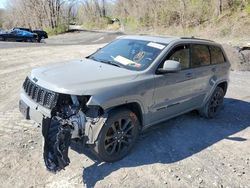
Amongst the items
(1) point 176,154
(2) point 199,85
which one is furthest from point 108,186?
(2) point 199,85

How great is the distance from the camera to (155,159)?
4.54 m

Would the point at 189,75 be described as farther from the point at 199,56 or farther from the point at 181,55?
the point at 199,56

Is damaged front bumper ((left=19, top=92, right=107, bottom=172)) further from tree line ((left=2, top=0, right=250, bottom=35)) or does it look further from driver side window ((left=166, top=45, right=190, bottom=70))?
tree line ((left=2, top=0, right=250, bottom=35))

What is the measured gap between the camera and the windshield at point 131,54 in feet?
15.6

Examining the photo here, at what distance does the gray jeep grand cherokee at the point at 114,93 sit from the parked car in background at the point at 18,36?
2794 cm

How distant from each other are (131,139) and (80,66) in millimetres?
1397

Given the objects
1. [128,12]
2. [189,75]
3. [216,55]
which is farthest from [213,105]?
[128,12]

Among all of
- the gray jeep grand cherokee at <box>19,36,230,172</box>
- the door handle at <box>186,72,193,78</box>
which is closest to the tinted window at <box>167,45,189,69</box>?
the gray jeep grand cherokee at <box>19,36,230,172</box>

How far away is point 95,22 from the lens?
64562mm

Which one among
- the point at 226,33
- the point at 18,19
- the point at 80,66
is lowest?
the point at 18,19

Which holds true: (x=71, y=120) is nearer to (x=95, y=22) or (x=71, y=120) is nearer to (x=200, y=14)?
(x=200, y=14)

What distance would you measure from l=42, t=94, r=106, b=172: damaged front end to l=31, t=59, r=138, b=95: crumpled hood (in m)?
0.15

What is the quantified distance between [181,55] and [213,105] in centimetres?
173

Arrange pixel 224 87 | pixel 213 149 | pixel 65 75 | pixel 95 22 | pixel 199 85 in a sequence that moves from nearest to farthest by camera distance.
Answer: pixel 65 75 → pixel 213 149 → pixel 199 85 → pixel 224 87 → pixel 95 22
